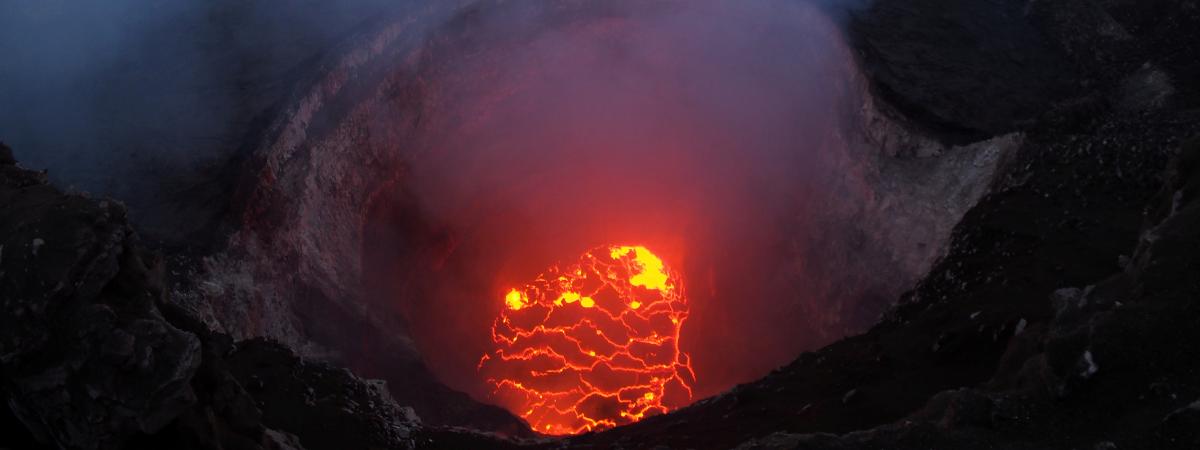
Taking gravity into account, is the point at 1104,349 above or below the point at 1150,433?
above

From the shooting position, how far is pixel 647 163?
22125 mm

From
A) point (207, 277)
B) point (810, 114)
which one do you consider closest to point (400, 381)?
point (207, 277)

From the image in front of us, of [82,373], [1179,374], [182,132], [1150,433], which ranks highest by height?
[182,132]

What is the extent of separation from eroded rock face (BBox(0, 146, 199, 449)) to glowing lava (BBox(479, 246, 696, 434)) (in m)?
12.9

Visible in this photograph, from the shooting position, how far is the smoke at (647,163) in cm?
1745

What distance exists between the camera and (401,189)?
1803cm

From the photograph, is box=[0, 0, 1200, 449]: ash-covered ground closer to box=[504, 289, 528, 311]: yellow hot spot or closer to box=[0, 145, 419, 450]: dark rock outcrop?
box=[0, 145, 419, 450]: dark rock outcrop

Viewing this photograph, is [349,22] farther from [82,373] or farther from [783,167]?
[82,373]

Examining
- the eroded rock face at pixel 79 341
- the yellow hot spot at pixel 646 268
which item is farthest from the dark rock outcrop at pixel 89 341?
the yellow hot spot at pixel 646 268

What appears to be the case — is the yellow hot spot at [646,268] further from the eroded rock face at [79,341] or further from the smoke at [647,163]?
the eroded rock face at [79,341]

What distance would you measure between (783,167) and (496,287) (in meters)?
7.75

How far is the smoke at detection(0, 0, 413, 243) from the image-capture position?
43.4 ft

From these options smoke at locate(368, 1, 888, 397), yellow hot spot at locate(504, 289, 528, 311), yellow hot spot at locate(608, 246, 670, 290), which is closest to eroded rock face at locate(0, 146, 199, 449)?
smoke at locate(368, 1, 888, 397)

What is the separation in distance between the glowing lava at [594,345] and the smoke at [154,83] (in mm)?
8148
